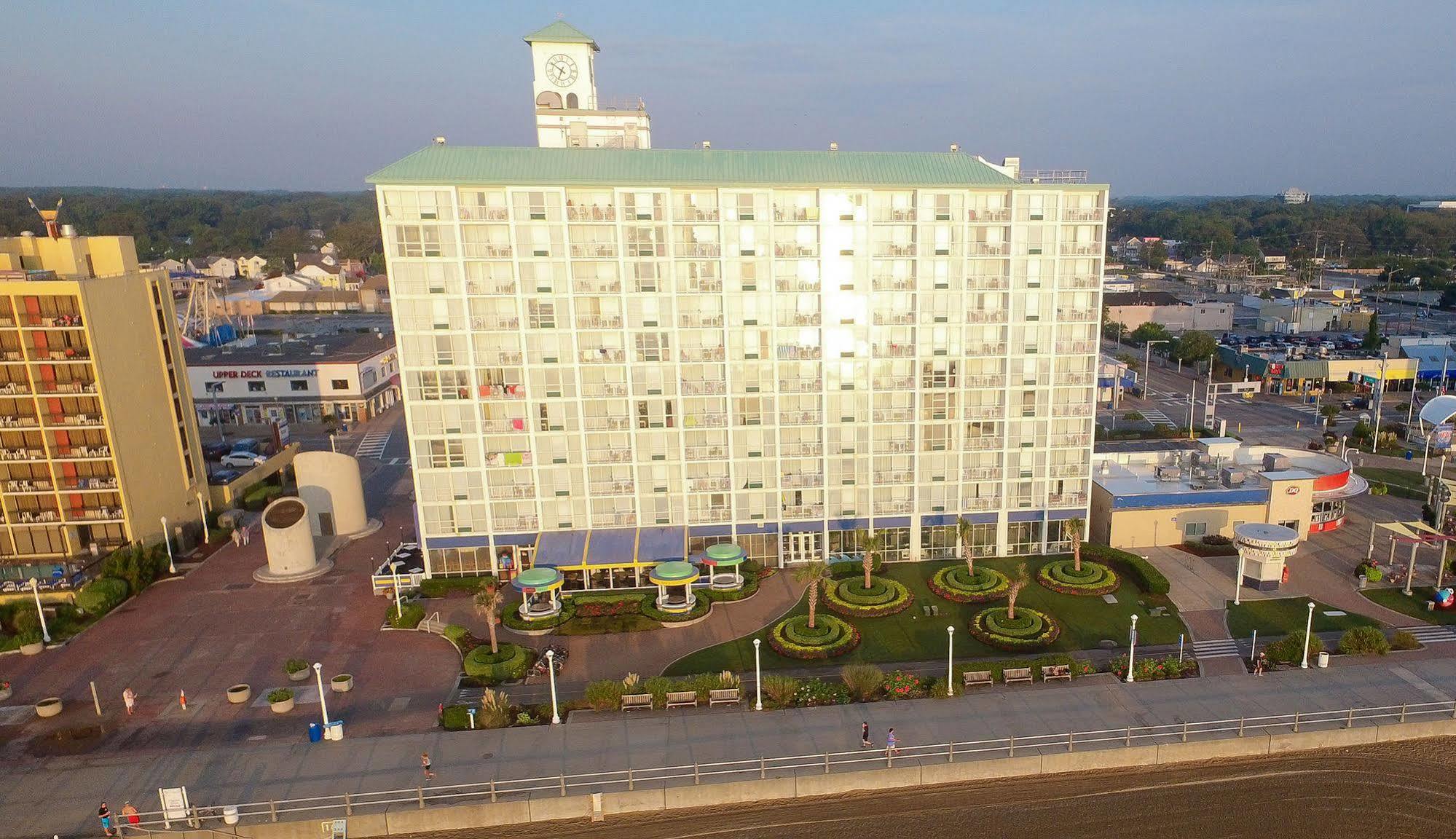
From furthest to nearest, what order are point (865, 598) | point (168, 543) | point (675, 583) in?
point (168, 543), point (865, 598), point (675, 583)

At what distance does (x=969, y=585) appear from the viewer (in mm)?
53094

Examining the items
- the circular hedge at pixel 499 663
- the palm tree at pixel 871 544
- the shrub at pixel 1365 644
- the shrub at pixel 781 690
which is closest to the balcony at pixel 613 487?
the circular hedge at pixel 499 663

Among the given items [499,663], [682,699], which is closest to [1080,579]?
[682,699]

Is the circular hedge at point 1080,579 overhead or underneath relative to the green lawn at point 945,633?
overhead

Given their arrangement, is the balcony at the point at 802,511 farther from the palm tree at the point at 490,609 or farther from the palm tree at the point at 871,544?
the palm tree at the point at 490,609

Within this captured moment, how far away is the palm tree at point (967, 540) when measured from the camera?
5412cm

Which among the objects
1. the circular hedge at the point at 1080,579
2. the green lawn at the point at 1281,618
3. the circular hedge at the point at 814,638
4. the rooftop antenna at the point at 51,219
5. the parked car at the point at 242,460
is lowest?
the green lawn at the point at 1281,618

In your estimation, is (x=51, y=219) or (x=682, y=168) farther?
(x=51, y=219)

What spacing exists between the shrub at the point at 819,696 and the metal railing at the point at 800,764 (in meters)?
4.28

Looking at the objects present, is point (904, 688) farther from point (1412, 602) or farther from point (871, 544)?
point (1412, 602)

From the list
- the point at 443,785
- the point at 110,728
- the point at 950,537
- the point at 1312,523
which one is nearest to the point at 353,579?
the point at 110,728

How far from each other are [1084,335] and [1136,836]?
34911 mm

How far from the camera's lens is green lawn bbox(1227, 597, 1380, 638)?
47812 mm

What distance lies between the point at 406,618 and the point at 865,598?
1177 inches
